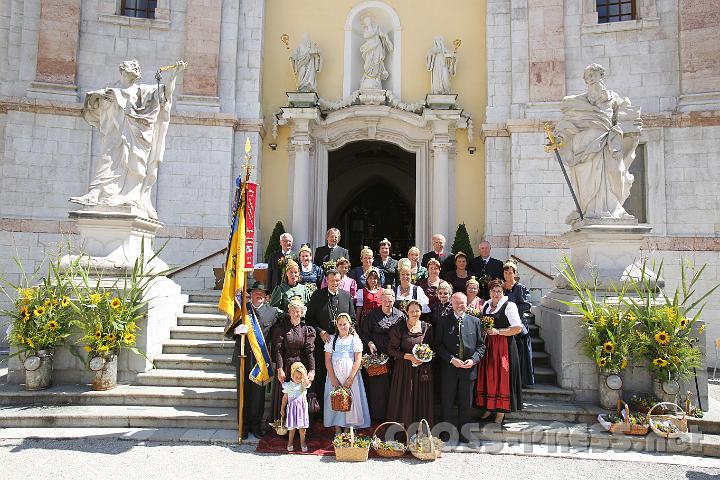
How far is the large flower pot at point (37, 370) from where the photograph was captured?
584cm

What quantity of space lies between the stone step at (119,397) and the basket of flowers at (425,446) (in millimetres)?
2227

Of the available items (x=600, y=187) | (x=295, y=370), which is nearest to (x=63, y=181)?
(x=295, y=370)

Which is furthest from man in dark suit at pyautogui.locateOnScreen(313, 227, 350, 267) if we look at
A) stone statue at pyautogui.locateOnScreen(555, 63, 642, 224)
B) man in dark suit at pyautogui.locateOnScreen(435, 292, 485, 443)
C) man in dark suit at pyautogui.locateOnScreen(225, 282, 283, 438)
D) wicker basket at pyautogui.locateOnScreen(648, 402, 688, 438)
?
wicker basket at pyautogui.locateOnScreen(648, 402, 688, 438)

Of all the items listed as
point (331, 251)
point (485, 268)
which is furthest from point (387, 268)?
point (485, 268)

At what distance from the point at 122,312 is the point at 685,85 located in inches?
442

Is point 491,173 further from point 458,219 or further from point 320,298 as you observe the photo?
point 320,298

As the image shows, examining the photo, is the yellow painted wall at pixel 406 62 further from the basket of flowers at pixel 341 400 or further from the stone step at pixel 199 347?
the basket of flowers at pixel 341 400

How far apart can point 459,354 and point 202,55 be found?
9.06 metres

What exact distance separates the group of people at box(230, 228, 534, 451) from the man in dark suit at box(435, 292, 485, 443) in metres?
0.01

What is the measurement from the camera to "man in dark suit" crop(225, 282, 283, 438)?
532cm

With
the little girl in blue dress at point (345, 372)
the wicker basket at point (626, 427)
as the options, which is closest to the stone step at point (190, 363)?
the little girl in blue dress at point (345, 372)

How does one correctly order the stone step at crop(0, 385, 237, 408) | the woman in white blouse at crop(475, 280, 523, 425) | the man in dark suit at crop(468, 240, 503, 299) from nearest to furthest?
the woman in white blouse at crop(475, 280, 523, 425) → the stone step at crop(0, 385, 237, 408) → the man in dark suit at crop(468, 240, 503, 299)

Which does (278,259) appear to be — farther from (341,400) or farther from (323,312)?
(341,400)

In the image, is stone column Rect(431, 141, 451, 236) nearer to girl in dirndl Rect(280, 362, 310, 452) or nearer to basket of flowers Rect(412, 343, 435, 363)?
basket of flowers Rect(412, 343, 435, 363)
